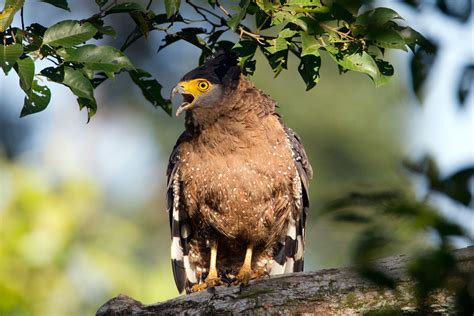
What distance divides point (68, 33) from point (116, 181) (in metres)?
17.3

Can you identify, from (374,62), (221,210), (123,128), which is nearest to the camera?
(374,62)

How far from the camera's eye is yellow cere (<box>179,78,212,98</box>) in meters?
6.70

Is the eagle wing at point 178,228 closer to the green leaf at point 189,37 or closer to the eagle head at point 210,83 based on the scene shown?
the eagle head at point 210,83

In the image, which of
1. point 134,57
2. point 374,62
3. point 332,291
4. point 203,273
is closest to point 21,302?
point 203,273

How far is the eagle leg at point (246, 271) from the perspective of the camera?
19.0 ft

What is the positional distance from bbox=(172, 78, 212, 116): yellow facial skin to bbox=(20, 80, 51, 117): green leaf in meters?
2.38

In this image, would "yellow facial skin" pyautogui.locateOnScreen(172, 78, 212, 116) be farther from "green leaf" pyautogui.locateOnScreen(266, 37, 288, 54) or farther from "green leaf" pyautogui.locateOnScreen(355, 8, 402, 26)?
"green leaf" pyautogui.locateOnScreen(355, 8, 402, 26)

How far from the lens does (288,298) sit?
5.04 meters

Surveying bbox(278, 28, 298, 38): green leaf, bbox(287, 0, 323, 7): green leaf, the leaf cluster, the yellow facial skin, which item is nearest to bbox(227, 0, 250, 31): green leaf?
the leaf cluster

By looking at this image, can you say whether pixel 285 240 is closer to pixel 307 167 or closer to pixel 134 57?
pixel 307 167

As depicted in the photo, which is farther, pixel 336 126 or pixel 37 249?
pixel 336 126

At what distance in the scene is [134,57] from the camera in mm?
21000

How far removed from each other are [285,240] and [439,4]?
4999mm

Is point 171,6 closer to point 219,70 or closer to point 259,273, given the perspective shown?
point 219,70
